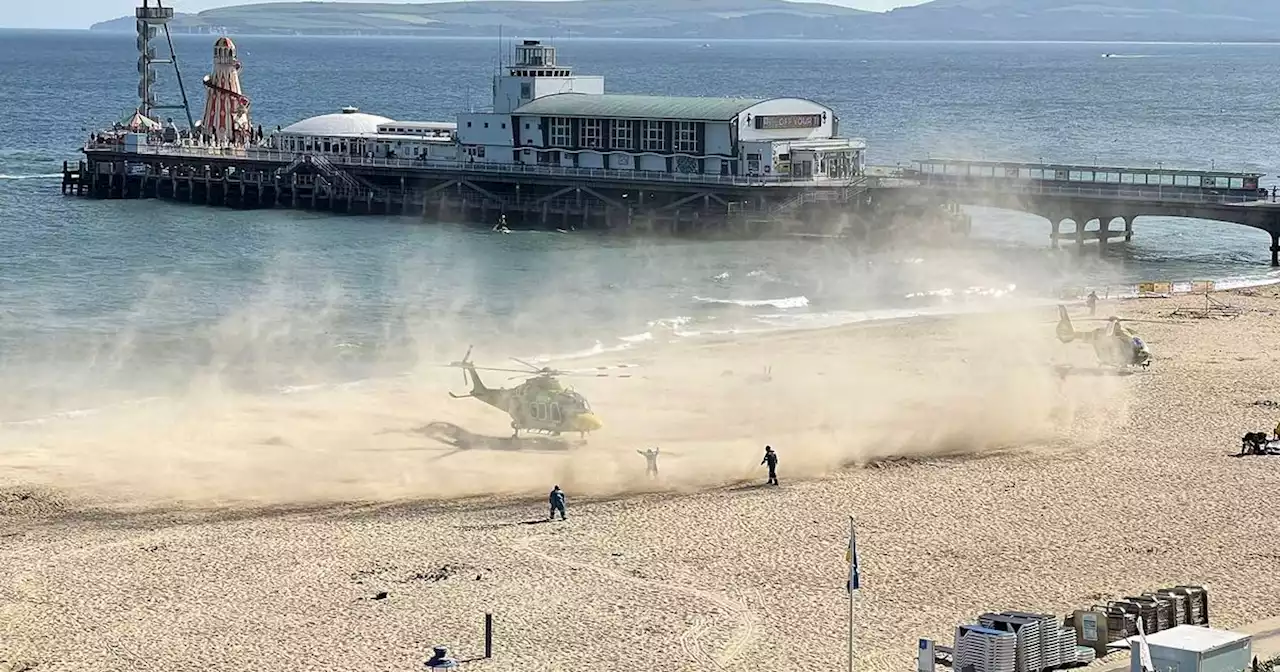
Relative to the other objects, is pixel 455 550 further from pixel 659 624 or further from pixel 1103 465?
pixel 1103 465

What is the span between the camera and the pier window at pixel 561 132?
81.7m

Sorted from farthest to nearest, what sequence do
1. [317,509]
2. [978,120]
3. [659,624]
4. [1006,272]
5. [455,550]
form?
[978,120], [1006,272], [317,509], [455,550], [659,624]

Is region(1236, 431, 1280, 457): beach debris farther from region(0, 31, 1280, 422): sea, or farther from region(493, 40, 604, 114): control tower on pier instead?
region(493, 40, 604, 114): control tower on pier

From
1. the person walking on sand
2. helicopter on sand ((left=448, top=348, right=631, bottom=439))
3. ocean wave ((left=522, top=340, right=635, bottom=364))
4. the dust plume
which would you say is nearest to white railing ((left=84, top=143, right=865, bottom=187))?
the dust plume

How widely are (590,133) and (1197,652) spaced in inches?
2387

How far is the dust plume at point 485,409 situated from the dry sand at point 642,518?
5.4 inches

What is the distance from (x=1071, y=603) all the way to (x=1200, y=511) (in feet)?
20.2

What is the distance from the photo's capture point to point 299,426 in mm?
41719

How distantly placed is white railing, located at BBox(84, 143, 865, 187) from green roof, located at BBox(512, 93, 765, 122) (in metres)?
2.36

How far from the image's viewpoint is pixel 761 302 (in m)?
61.2

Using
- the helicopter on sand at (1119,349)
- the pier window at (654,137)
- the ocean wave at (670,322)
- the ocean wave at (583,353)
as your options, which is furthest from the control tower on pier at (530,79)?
the helicopter on sand at (1119,349)

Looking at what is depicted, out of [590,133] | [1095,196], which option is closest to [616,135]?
[590,133]

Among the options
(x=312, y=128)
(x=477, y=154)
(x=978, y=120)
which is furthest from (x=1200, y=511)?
(x=978, y=120)

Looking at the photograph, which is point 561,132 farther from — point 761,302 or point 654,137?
point 761,302
